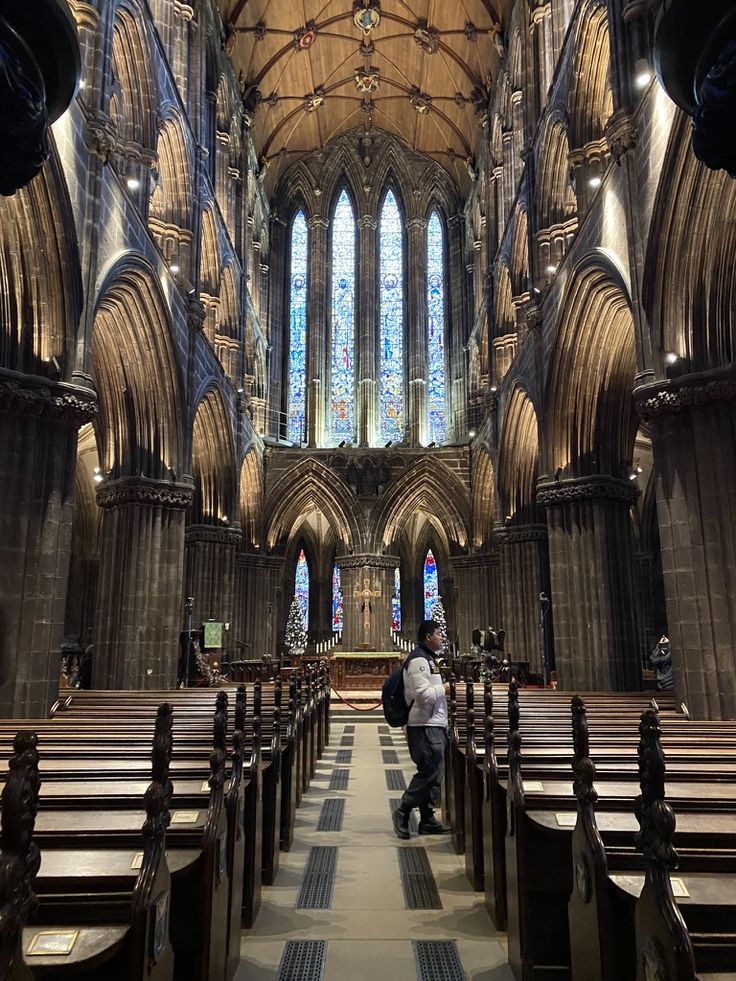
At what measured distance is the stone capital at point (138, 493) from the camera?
1445 centimetres

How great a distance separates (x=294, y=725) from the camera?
745 centimetres

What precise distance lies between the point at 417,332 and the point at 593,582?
16.5m

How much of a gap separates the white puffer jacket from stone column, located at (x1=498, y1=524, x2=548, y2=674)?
13449mm

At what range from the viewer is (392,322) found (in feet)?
95.5

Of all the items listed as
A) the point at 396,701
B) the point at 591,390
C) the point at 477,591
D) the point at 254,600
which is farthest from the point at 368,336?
the point at 396,701

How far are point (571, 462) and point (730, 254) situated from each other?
19.3 ft

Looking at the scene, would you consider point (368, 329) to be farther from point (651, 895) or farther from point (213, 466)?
point (651, 895)

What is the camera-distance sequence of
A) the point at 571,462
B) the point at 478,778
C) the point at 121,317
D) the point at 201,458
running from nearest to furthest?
the point at 478,778
the point at 121,317
the point at 571,462
the point at 201,458

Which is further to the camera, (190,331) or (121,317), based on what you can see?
(190,331)

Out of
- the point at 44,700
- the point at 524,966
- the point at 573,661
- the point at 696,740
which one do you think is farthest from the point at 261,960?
the point at 573,661

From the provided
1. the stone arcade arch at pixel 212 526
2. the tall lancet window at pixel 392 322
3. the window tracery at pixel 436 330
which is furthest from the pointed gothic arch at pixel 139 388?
the window tracery at pixel 436 330

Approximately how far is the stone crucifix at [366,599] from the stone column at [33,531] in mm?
15783

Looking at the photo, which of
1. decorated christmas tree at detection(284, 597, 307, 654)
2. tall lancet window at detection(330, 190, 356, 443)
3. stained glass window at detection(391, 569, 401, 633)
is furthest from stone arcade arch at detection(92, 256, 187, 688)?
stained glass window at detection(391, 569, 401, 633)

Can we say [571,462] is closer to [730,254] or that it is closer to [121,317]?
[730,254]
